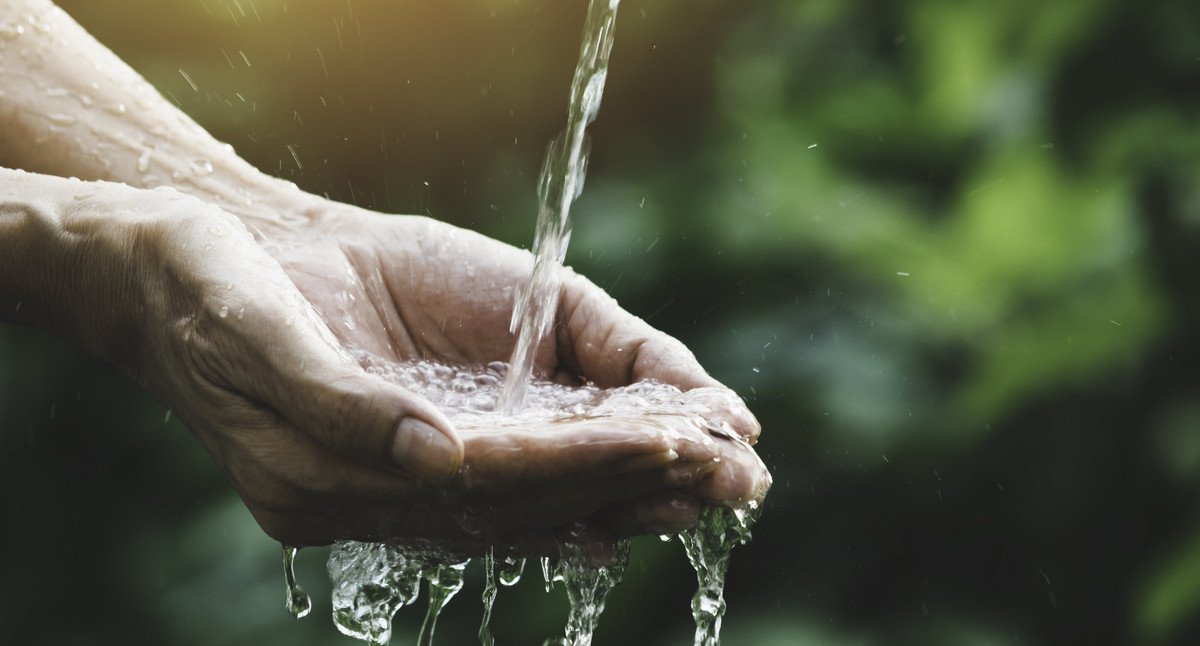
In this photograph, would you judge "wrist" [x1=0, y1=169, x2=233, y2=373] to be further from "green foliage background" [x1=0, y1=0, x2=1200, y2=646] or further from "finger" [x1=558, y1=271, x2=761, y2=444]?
"green foliage background" [x1=0, y1=0, x2=1200, y2=646]

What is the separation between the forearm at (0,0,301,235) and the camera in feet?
4.90

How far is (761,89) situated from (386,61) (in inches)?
30.9

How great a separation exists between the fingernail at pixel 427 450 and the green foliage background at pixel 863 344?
920 millimetres

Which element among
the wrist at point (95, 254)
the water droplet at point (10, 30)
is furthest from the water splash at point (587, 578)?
the water droplet at point (10, 30)

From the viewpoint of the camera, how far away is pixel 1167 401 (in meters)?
1.72

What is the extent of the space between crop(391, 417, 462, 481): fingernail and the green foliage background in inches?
36.2

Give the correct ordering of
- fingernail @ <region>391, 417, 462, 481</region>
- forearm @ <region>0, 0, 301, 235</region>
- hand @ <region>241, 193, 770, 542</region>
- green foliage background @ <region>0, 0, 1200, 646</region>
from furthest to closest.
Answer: green foliage background @ <region>0, 0, 1200, 646</region>
forearm @ <region>0, 0, 301, 235</region>
hand @ <region>241, 193, 770, 542</region>
fingernail @ <region>391, 417, 462, 481</region>

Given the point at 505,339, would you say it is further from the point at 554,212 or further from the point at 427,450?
the point at 427,450

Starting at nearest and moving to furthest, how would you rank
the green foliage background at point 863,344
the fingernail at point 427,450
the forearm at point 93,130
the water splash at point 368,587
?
1. the fingernail at point 427,450
2. the water splash at point 368,587
3. the forearm at point 93,130
4. the green foliage background at point 863,344

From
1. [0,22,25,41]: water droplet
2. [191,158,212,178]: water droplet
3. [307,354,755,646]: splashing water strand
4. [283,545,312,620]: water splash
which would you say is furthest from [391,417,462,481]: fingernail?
[0,22,25,41]: water droplet

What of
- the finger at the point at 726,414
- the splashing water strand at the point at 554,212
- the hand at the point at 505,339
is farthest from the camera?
the splashing water strand at the point at 554,212

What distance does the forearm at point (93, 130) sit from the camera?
149cm

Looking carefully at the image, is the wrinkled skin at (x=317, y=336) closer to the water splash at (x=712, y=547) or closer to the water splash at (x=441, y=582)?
the water splash at (x=712, y=547)

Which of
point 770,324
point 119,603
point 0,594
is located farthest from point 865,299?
point 0,594
